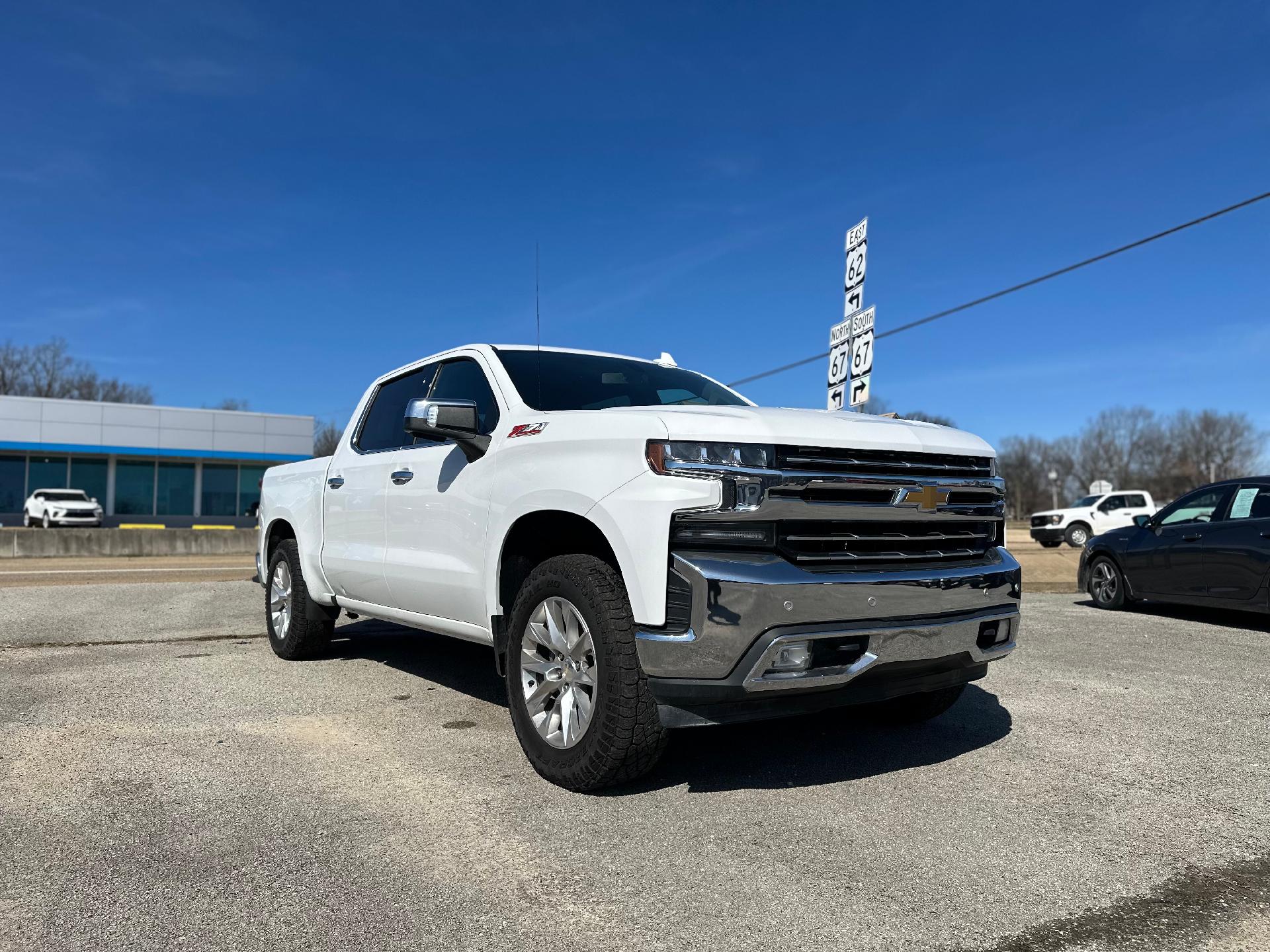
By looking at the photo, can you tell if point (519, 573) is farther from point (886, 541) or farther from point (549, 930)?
point (549, 930)

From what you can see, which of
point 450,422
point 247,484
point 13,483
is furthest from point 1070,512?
point 13,483

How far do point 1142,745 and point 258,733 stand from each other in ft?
13.8

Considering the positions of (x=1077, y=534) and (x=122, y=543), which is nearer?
(x=122, y=543)

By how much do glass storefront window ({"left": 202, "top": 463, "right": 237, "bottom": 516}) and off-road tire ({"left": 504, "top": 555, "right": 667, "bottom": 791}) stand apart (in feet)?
145

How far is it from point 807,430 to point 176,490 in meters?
45.7

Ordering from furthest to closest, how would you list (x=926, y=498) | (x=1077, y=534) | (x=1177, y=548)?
(x=1077, y=534), (x=1177, y=548), (x=926, y=498)

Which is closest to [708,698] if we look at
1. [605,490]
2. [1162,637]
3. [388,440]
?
[605,490]

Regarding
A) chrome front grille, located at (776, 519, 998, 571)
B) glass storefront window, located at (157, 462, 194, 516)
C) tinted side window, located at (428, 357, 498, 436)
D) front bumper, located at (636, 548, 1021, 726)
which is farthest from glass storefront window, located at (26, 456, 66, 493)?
chrome front grille, located at (776, 519, 998, 571)

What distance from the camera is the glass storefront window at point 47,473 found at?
133 feet

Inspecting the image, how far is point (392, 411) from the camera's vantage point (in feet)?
19.0

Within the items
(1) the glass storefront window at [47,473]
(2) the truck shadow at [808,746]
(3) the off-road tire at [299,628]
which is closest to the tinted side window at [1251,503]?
(2) the truck shadow at [808,746]

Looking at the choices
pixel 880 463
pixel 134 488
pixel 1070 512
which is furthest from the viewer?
pixel 134 488

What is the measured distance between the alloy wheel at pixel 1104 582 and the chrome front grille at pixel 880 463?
22.6ft

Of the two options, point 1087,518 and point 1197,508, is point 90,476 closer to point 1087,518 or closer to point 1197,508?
point 1087,518
